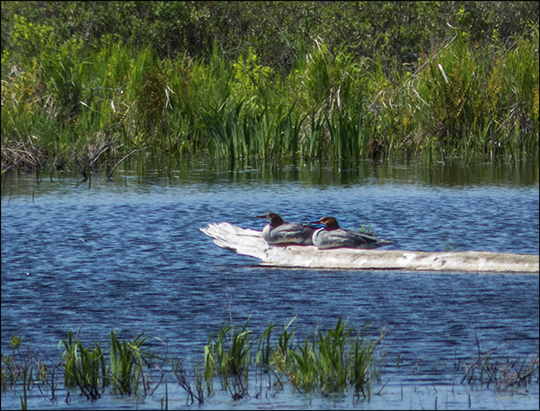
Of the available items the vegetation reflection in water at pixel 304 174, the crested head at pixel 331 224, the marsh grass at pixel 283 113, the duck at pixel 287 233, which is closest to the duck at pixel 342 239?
the crested head at pixel 331 224

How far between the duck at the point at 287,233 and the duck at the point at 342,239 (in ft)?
0.85

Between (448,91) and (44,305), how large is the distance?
367 inches

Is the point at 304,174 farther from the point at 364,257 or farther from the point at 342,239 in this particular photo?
the point at 364,257

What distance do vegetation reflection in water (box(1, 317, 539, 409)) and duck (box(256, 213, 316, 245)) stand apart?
297 cm

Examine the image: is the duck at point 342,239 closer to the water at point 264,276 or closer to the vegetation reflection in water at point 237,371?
the water at point 264,276

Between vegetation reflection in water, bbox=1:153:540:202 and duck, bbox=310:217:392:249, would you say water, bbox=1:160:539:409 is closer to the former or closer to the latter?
vegetation reflection in water, bbox=1:153:540:202

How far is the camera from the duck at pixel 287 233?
7.68 metres

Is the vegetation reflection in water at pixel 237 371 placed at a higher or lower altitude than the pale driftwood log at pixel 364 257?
lower

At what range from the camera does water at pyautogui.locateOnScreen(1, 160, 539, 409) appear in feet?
15.3

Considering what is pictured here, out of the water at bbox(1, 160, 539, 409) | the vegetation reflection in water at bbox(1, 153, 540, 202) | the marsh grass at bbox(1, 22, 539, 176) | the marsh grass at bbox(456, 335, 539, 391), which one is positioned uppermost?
the marsh grass at bbox(1, 22, 539, 176)

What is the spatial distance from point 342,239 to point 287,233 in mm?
601

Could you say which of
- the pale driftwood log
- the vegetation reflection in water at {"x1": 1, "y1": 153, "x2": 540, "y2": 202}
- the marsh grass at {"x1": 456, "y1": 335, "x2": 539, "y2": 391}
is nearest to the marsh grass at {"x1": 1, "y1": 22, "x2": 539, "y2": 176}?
the vegetation reflection in water at {"x1": 1, "y1": 153, "x2": 540, "y2": 202}

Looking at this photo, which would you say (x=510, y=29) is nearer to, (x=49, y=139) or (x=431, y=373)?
(x=49, y=139)

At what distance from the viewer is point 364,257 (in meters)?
7.00
